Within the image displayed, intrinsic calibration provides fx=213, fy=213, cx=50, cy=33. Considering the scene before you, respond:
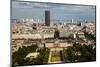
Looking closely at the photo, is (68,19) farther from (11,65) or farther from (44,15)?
(11,65)

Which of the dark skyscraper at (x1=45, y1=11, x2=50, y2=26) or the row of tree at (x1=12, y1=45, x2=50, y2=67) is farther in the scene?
the dark skyscraper at (x1=45, y1=11, x2=50, y2=26)

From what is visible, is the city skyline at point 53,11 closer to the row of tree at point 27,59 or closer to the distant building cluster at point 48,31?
→ the distant building cluster at point 48,31

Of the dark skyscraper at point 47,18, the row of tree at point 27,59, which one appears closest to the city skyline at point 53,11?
the dark skyscraper at point 47,18

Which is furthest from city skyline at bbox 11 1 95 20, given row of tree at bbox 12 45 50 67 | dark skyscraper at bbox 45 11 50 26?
row of tree at bbox 12 45 50 67

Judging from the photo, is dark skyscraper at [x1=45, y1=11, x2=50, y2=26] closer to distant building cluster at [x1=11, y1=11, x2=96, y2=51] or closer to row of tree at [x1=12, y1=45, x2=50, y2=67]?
distant building cluster at [x1=11, y1=11, x2=96, y2=51]

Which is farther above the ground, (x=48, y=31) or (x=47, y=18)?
(x=47, y=18)

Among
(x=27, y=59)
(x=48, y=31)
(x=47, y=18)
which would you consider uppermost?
(x=47, y=18)

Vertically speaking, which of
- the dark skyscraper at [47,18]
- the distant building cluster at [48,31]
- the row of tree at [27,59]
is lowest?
the row of tree at [27,59]

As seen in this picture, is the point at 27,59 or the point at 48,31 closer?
the point at 27,59

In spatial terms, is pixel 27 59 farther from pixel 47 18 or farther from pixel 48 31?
pixel 47 18

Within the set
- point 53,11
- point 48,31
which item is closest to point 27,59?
point 48,31

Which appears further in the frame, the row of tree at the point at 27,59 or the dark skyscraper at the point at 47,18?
the dark skyscraper at the point at 47,18

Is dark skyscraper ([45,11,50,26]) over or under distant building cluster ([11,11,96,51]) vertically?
over
